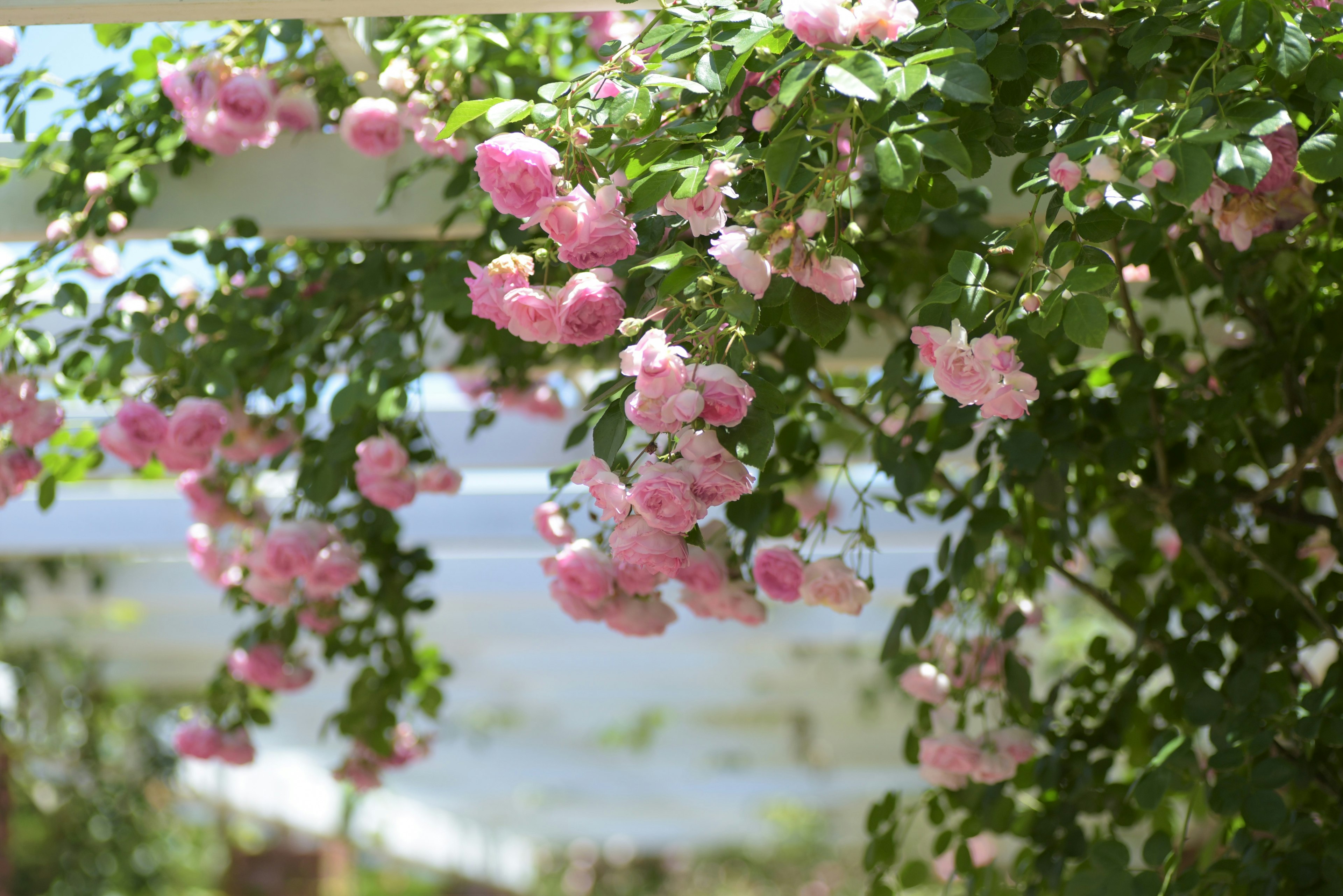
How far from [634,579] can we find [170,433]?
70cm

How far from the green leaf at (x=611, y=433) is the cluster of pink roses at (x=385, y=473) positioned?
763 mm

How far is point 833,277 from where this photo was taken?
91 centimetres

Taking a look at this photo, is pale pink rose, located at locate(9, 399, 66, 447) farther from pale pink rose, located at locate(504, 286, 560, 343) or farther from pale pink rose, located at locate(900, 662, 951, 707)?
pale pink rose, located at locate(900, 662, 951, 707)

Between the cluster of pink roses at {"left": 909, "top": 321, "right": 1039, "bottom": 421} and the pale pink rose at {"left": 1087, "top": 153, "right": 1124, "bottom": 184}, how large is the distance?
0.12 metres

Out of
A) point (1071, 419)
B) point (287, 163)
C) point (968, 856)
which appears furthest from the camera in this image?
point (287, 163)

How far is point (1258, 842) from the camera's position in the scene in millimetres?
1348

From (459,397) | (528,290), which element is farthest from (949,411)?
(459,397)

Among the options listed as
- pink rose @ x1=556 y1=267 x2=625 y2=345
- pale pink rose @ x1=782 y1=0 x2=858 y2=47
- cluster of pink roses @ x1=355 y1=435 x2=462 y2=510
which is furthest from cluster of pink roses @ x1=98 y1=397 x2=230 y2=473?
pale pink rose @ x1=782 y1=0 x2=858 y2=47

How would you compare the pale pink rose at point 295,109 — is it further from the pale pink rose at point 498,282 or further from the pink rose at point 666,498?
the pink rose at point 666,498

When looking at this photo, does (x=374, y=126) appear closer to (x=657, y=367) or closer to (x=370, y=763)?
(x=657, y=367)

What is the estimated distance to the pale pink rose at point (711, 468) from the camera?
0.89 m

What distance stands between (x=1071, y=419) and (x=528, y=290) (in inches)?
29.6


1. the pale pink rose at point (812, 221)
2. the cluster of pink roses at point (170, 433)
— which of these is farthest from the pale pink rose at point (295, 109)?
the pale pink rose at point (812, 221)

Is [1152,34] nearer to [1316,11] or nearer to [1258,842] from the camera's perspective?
[1316,11]
